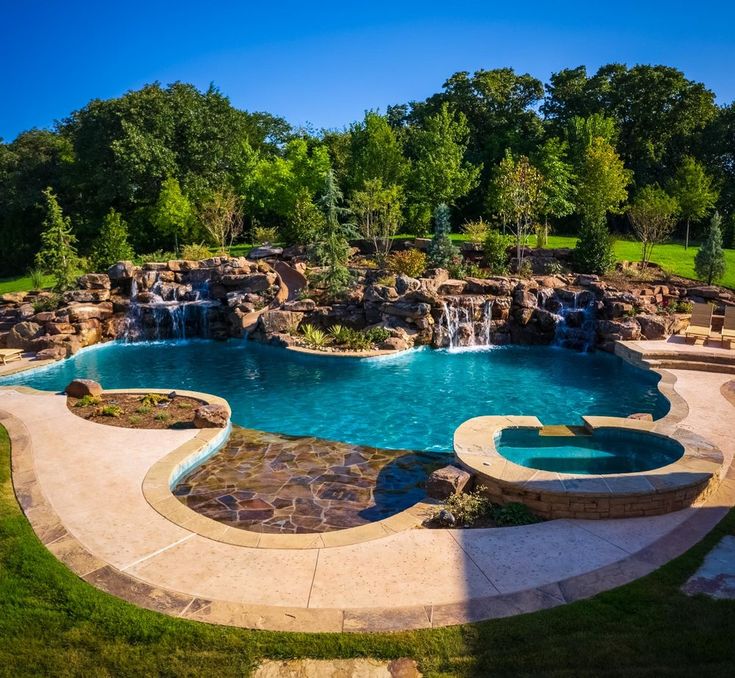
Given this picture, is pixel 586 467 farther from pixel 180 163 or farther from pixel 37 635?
pixel 180 163

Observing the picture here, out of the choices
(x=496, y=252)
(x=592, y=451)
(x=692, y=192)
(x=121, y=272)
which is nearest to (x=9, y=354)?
(x=121, y=272)

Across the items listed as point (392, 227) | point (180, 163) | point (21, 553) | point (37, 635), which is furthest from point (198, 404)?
point (180, 163)

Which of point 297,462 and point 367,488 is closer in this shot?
point 367,488

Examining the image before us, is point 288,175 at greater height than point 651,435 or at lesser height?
greater

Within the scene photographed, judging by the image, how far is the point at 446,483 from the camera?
755 centimetres

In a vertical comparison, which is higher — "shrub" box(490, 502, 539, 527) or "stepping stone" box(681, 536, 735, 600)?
"stepping stone" box(681, 536, 735, 600)

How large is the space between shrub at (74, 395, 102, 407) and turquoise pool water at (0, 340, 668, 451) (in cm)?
281

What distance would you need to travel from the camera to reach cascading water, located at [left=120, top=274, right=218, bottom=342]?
874 inches

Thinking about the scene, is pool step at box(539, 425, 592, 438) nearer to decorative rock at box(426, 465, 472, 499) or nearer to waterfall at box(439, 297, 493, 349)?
decorative rock at box(426, 465, 472, 499)

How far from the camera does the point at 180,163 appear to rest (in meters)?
35.6

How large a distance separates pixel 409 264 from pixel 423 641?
760 inches

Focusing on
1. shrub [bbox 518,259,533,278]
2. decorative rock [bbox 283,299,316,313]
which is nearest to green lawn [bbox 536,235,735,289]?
shrub [bbox 518,259,533,278]

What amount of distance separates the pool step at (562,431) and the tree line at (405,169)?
15.5 metres

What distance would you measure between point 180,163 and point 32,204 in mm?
12680
